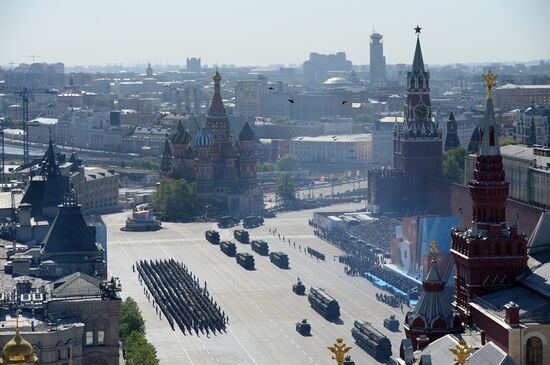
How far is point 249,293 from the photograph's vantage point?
379 ft

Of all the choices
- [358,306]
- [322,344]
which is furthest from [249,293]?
[322,344]

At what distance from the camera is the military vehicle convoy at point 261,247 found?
138000mm

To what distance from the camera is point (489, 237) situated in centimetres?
6750

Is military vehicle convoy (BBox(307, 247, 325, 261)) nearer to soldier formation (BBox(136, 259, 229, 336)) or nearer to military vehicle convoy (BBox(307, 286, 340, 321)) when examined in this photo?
soldier formation (BBox(136, 259, 229, 336))

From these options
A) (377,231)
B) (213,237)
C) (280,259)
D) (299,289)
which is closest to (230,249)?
(280,259)

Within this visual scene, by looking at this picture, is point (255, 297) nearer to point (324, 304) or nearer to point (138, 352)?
point (324, 304)

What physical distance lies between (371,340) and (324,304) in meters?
13.4

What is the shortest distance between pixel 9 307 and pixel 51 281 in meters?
10.8

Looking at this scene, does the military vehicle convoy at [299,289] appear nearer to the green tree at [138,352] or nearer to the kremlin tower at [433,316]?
the green tree at [138,352]

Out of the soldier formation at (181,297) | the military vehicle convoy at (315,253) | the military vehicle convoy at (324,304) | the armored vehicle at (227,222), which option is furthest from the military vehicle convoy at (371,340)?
the armored vehicle at (227,222)

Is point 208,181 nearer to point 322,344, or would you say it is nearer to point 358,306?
point 358,306

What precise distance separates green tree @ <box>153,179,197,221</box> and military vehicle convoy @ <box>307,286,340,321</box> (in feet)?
189

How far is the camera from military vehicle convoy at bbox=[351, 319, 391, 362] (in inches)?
3573

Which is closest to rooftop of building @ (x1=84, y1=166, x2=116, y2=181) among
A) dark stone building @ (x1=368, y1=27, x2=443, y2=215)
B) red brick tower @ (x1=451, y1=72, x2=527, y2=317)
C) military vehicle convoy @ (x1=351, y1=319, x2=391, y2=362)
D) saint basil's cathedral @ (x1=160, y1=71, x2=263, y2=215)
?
saint basil's cathedral @ (x1=160, y1=71, x2=263, y2=215)
